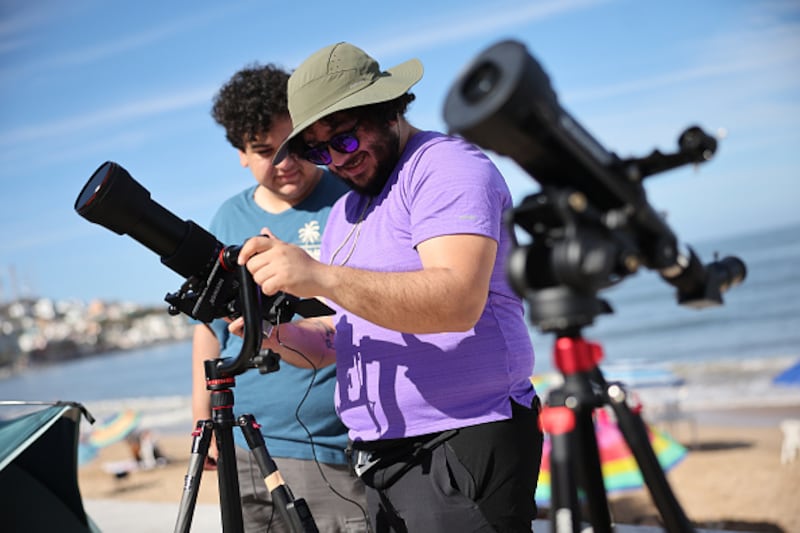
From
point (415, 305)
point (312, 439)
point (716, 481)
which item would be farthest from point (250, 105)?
point (716, 481)

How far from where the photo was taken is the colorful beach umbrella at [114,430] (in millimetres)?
11344

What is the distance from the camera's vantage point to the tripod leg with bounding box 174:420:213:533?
5.91 ft

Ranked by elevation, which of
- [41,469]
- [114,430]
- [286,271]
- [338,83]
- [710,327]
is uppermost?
[338,83]

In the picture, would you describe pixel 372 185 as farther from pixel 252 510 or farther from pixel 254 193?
pixel 252 510

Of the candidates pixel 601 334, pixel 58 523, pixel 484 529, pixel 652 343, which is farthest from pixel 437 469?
pixel 601 334

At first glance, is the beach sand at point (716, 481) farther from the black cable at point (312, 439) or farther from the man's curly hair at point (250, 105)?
the man's curly hair at point (250, 105)

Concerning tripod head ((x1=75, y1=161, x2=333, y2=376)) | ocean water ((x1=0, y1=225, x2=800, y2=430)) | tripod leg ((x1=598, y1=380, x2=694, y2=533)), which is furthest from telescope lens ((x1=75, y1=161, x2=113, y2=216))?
ocean water ((x1=0, y1=225, x2=800, y2=430))

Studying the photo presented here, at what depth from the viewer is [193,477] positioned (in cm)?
181

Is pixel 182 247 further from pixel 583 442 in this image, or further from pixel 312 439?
pixel 583 442

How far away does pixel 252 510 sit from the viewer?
2.45 metres

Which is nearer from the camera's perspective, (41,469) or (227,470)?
(227,470)

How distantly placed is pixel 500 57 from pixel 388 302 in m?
0.61

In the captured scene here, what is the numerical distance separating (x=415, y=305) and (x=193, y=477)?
2.52 ft

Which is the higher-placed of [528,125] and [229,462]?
[528,125]
